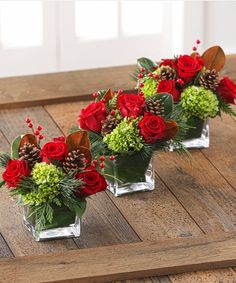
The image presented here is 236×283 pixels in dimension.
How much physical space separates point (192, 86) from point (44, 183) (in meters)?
0.66

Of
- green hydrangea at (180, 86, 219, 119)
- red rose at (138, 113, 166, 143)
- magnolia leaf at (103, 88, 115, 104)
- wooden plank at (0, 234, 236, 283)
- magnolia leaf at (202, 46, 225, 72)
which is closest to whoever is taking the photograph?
wooden plank at (0, 234, 236, 283)

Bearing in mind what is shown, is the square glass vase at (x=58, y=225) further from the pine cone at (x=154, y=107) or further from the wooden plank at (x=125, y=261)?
the pine cone at (x=154, y=107)

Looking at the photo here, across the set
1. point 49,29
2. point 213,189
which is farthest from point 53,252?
point 49,29

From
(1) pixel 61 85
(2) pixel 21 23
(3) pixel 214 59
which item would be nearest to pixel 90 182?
(3) pixel 214 59

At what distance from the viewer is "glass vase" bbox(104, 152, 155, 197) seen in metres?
3.08

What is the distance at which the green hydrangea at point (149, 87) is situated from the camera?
327 cm

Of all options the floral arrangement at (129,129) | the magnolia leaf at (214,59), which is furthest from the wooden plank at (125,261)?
the magnolia leaf at (214,59)

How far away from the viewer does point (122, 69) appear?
396cm

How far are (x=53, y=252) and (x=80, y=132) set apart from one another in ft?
0.99

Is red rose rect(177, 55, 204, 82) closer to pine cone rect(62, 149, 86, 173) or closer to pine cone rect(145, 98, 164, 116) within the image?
pine cone rect(145, 98, 164, 116)

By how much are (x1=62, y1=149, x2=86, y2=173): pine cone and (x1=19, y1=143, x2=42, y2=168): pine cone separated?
75 millimetres

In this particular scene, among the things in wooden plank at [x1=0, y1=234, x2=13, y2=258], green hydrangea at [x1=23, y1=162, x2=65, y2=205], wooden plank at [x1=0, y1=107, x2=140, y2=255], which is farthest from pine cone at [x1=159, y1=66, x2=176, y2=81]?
wooden plank at [x1=0, y1=234, x2=13, y2=258]

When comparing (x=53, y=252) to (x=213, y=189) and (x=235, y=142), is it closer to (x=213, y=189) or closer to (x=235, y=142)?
(x=213, y=189)

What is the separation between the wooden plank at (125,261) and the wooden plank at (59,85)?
1.00 meters
